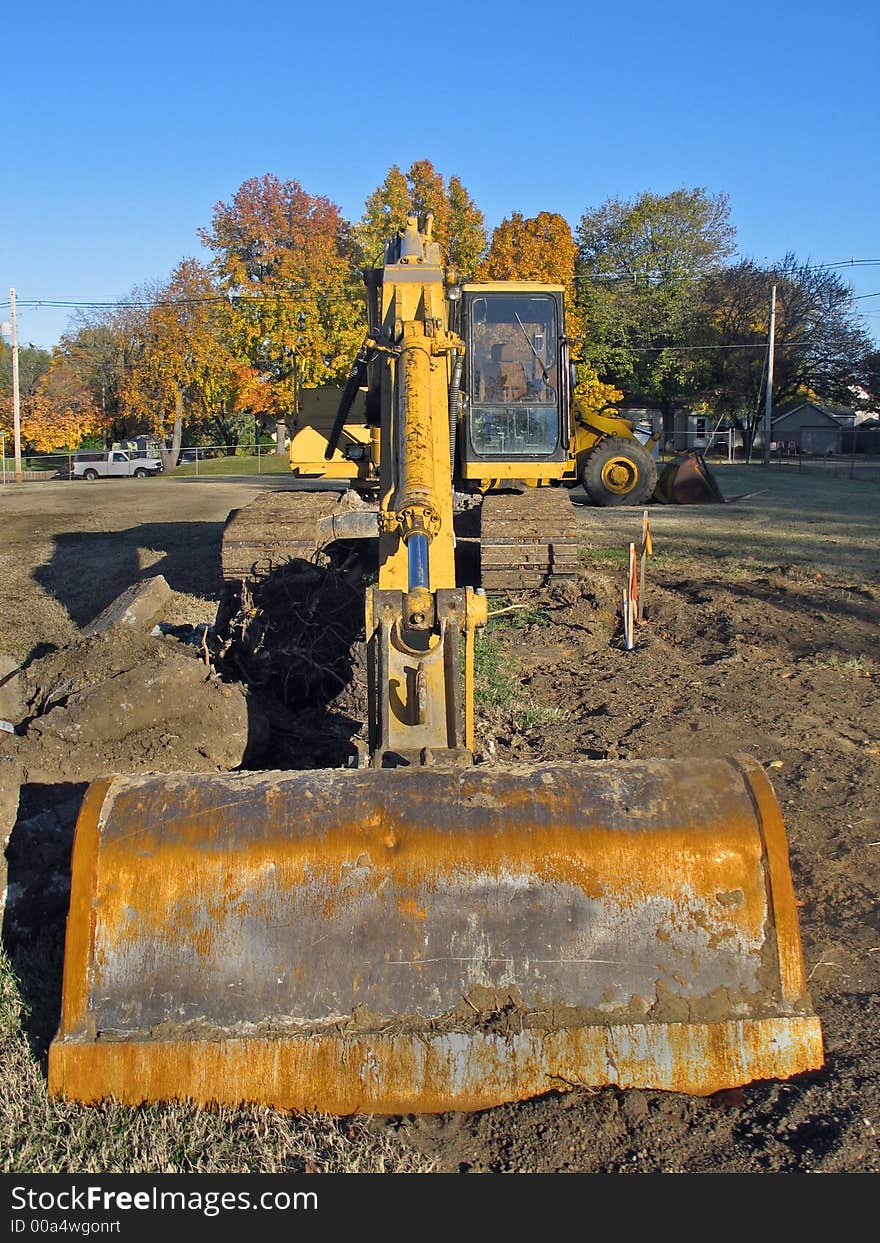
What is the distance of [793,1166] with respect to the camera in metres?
2.93

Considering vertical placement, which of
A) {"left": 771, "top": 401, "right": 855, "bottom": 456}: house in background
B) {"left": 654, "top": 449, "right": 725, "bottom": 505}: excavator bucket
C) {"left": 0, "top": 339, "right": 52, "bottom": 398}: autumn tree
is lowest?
{"left": 654, "top": 449, "right": 725, "bottom": 505}: excavator bucket

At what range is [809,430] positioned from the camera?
199 feet

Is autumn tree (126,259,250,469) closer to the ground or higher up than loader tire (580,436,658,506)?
higher up

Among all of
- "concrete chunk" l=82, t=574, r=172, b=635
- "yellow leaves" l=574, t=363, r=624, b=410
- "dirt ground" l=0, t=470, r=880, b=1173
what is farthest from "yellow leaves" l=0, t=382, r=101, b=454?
"concrete chunk" l=82, t=574, r=172, b=635

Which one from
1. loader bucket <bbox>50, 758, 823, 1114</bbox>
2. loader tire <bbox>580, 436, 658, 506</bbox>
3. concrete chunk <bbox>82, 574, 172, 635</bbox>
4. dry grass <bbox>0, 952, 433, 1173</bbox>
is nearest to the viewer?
dry grass <bbox>0, 952, 433, 1173</bbox>

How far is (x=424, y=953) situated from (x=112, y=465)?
4397 centimetres

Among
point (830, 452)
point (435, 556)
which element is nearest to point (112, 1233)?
point (435, 556)

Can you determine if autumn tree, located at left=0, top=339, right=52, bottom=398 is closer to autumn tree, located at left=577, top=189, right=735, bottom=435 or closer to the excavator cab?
autumn tree, located at left=577, top=189, right=735, bottom=435

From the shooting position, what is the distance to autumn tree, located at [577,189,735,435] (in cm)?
4797

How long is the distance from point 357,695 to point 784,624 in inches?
164

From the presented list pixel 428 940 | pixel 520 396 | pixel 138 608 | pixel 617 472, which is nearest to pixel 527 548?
pixel 520 396

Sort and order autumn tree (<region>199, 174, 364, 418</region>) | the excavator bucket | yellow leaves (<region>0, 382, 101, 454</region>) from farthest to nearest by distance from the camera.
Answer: yellow leaves (<region>0, 382, 101, 454</region>) < autumn tree (<region>199, 174, 364, 418</region>) < the excavator bucket

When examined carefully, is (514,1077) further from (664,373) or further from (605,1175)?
(664,373)

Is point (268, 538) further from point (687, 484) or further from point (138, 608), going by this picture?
point (687, 484)
